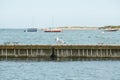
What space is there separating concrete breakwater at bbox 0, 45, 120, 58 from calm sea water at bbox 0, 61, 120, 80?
371cm

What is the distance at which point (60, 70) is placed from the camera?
252 feet

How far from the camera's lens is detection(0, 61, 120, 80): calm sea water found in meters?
69.4

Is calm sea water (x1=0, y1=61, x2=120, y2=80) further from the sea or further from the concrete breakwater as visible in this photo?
the concrete breakwater

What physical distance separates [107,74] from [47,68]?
10.9m

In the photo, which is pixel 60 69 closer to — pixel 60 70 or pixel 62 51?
pixel 60 70

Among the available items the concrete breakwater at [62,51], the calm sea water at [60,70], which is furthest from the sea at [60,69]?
the concrete breakwater at [62,51]

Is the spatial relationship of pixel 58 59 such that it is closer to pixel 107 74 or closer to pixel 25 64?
pixel 25 64

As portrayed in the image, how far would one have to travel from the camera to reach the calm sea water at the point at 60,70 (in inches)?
2731

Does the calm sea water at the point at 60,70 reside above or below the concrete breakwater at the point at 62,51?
below

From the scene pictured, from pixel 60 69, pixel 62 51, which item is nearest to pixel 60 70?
pixel 60 69

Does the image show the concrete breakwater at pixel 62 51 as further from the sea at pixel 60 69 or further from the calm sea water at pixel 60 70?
the calm sea water at pixel 60 70

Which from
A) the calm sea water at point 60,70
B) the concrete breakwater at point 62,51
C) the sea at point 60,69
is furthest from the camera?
the concrete breakwater at point 62,51

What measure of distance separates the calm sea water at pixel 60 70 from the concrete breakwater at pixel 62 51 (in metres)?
3.71

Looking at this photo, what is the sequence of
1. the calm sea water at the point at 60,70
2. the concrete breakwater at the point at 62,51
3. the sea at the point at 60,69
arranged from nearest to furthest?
the calm sea water at the point at 60,70 → the sea at the point at 60,69 → the concrete breakwater at the point at 62,51
